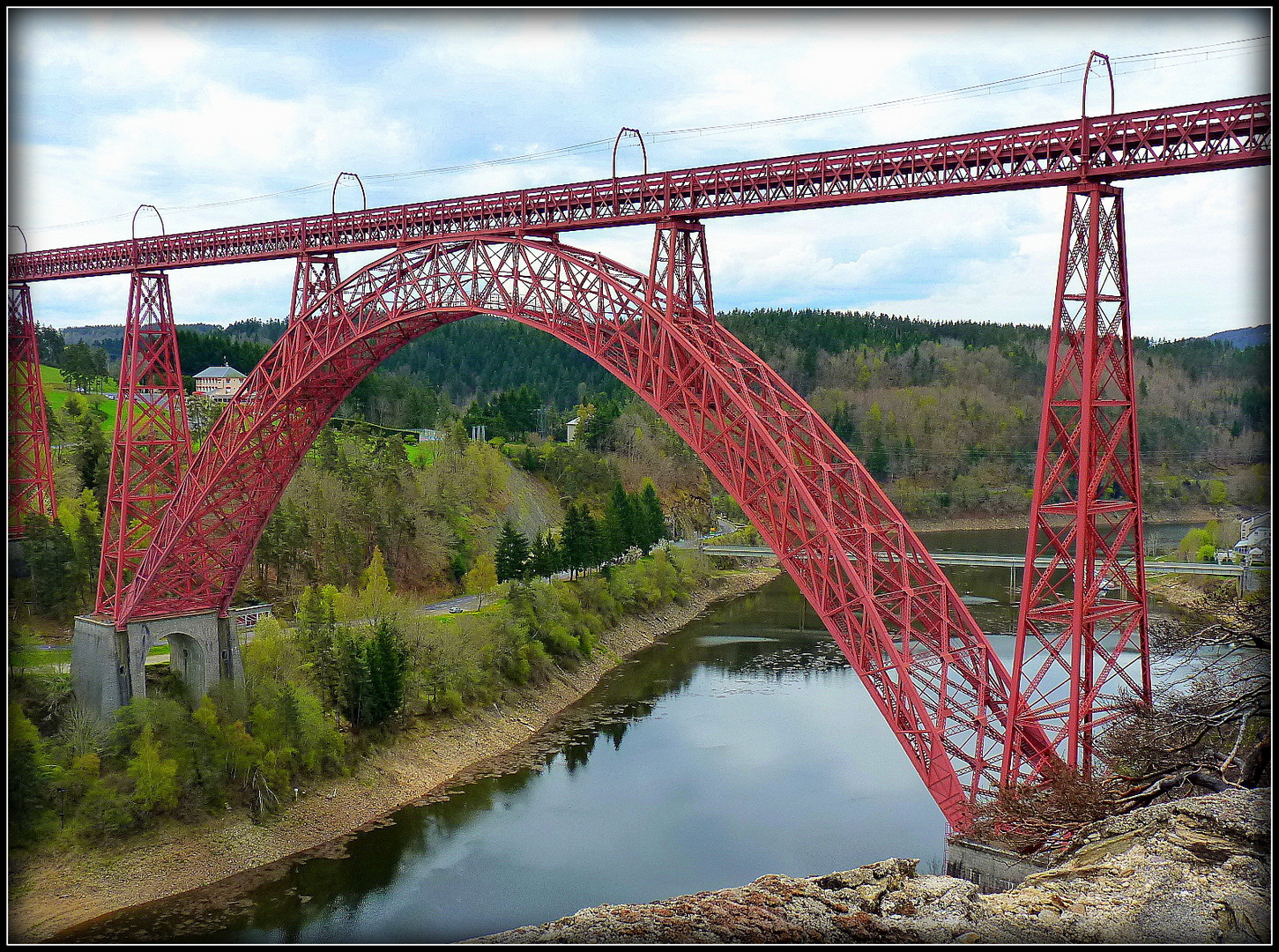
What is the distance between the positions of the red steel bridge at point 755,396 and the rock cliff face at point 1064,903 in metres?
3.39

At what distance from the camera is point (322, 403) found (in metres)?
22.2

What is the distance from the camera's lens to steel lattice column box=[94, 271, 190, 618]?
22.0 metres

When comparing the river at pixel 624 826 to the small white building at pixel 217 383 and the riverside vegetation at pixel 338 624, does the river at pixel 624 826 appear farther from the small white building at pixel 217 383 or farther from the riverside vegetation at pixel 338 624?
the small white building at pixel 217 383

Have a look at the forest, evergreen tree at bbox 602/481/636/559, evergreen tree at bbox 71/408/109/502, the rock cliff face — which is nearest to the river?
the rock cliff face

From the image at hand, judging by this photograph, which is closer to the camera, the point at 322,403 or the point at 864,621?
the point at 864,621

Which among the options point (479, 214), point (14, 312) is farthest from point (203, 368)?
point (479, 214)

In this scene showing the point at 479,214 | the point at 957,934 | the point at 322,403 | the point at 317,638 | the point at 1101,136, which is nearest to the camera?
the point at 957,934

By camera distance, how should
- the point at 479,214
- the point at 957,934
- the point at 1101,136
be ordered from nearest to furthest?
the point at 957,934 → the point at 1101,136 → the point at 479,214

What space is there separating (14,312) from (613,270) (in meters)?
18.2

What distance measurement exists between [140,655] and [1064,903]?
20.2m

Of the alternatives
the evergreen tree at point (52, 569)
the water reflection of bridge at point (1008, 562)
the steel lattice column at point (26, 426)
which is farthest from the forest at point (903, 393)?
the evergreen tree at point (52, 569)

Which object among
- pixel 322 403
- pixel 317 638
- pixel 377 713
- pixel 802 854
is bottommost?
pixel 802 854

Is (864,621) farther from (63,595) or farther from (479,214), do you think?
(63,595)

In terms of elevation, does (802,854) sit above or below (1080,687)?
below
